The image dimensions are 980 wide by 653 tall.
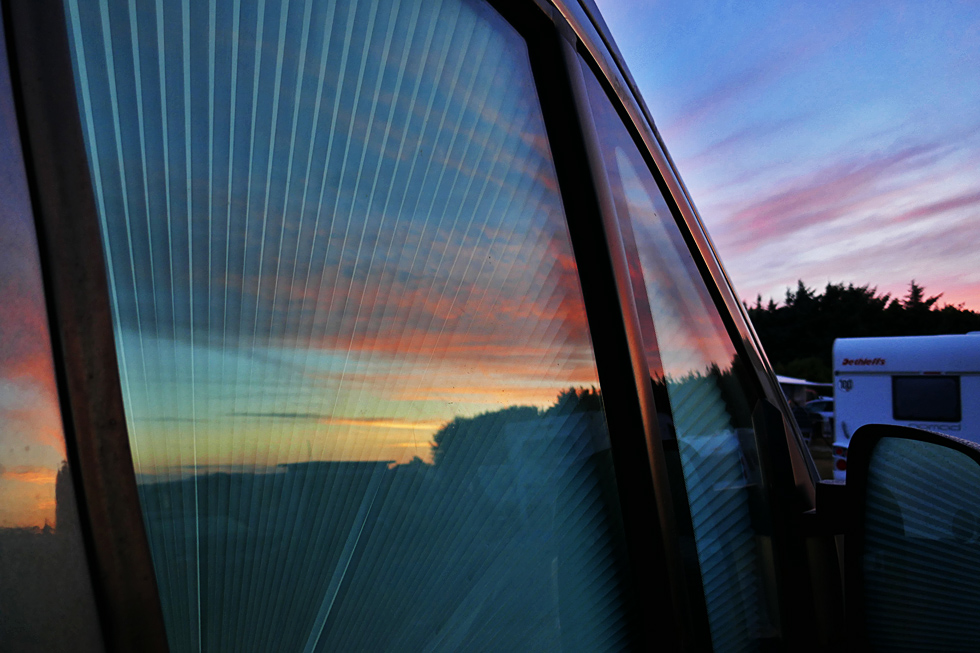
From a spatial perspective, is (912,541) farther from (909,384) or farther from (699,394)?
(909,384)

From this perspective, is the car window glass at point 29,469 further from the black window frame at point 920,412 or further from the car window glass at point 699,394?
the black window frame at point 920,412

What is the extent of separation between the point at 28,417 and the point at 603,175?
3.15 ft

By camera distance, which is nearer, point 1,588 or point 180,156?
point 1,588

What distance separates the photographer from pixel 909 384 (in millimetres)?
10852

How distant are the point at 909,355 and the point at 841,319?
170ft

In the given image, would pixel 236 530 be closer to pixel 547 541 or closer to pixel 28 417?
pixel 28 417

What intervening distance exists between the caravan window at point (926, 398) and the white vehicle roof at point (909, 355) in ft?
0.56

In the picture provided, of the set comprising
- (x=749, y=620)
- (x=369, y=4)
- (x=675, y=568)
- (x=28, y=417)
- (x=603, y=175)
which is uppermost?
(x=369, y=4)

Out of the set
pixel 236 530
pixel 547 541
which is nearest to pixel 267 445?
pixel 236 530

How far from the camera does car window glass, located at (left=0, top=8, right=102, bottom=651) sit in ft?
1.54

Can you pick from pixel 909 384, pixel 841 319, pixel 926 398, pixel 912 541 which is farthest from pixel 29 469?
pixel 841 319

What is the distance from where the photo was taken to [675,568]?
1158mm

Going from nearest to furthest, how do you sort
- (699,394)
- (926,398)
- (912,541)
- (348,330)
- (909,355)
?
(348,330) → (912,541) → (699,394) → (926,398) → (909,355)

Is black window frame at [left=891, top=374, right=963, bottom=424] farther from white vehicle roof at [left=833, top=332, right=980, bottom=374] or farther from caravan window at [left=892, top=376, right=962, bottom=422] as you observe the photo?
white vehicle roof at [left=833, top=332, right=980, bottom=374]
